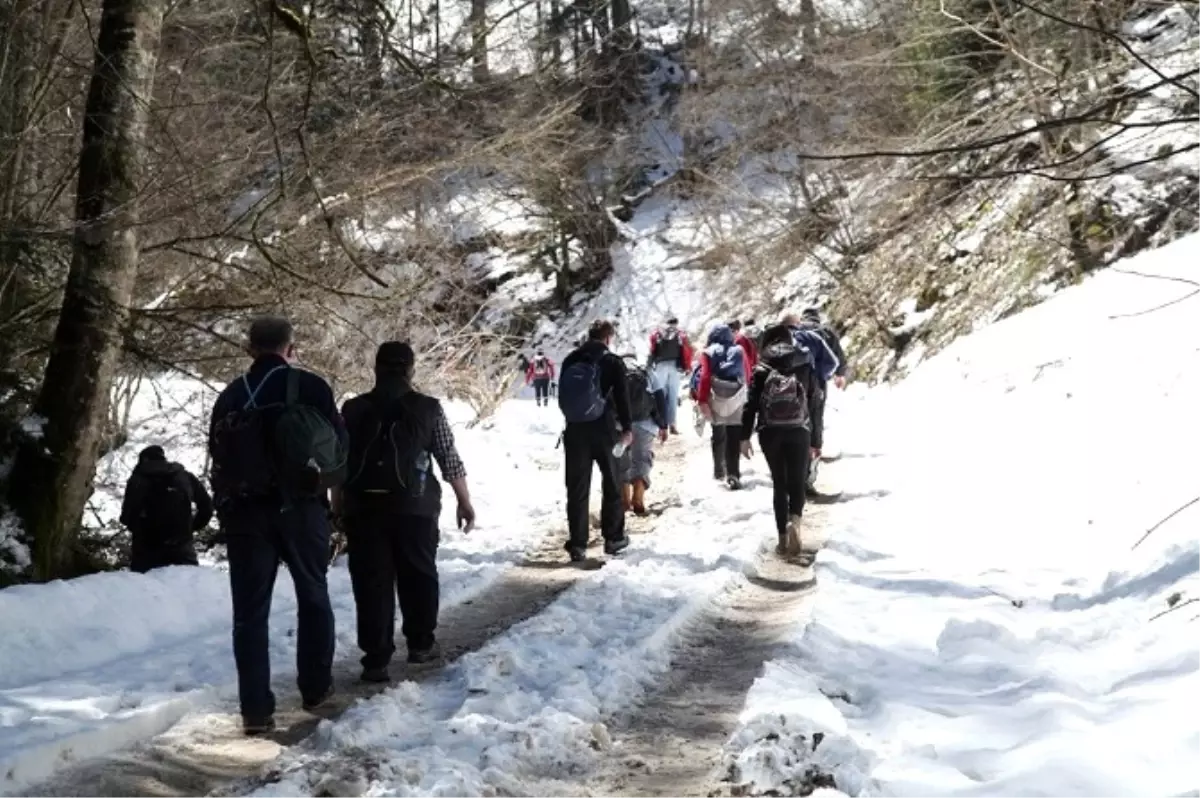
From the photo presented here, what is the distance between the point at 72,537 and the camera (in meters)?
8.41

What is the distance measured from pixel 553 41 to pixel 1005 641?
9890 mm

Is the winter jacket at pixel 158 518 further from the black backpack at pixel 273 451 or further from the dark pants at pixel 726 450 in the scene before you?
the dark pants at pixel 726 450

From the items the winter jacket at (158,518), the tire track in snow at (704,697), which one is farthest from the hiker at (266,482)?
the winter jacket at (158,518)

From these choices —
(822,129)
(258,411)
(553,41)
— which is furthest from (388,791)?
(822,129)

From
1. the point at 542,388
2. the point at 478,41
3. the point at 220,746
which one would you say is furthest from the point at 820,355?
the point at 542,388

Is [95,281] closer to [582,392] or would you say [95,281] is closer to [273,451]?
[273,451]

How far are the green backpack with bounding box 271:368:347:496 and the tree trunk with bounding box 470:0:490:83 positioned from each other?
411cm

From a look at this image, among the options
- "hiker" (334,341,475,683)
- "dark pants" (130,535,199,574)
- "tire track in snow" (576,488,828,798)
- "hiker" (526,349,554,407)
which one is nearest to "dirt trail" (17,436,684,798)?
"hiker" (334,341,475,683)

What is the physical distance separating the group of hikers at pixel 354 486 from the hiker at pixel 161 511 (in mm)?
11

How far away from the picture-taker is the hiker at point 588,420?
968 cm

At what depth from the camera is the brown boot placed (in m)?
12.1

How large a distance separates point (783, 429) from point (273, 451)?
16.8 feet

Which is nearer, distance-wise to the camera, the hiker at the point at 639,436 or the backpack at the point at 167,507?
the backpack at the point at 167,507

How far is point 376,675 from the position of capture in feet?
19.9
